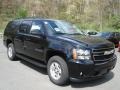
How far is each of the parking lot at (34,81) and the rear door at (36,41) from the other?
0.60 m

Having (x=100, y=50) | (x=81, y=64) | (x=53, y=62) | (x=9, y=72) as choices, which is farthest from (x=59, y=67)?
(x=9, y=72)

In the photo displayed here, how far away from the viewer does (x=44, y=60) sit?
6.75 meters

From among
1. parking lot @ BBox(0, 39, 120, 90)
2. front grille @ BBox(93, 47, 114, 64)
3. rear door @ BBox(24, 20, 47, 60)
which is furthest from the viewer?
rear door @ BBox(24, 20, 47, 60)

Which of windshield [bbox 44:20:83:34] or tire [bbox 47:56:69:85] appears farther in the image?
windshield [bbox 44:20:83:34]

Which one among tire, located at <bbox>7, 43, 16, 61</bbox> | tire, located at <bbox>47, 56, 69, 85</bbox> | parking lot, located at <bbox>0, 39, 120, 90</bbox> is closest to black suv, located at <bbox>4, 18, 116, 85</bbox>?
tire, located at <bbox>47, 56, 69, 85</bbox>

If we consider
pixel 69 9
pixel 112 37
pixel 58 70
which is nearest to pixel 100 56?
pixel 58 70

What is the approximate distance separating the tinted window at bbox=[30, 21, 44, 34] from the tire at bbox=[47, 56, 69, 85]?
1.09 metres

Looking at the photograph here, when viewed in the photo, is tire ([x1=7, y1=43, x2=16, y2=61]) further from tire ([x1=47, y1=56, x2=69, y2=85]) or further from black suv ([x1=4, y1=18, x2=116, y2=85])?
tire ([x1=47, y1=56, x2=69, y2=85])

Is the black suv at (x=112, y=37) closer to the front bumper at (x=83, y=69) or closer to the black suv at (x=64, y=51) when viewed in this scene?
the black suv at (x=64, y=51)

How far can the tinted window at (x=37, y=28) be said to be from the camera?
6.99m

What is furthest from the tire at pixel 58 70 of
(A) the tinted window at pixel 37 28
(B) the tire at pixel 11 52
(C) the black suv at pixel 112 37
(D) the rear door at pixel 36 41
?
(C) the black suv at pixel 112 37

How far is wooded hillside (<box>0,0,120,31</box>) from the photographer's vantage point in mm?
44594

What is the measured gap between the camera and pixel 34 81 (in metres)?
6.53

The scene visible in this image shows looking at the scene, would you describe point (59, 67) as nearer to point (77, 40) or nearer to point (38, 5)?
point (77, 40)
